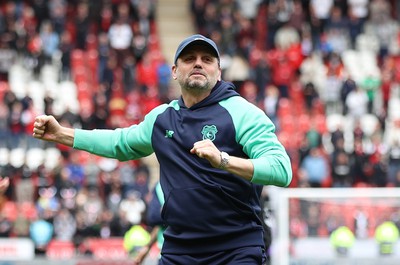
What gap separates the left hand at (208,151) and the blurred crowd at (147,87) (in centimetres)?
1603

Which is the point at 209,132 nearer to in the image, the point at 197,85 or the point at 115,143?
the point at 197,85

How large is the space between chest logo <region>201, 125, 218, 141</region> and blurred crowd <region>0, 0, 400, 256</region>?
1549 centimetres

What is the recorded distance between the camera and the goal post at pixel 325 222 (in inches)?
525

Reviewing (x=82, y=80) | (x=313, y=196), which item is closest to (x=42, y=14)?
(x=82, y=80)

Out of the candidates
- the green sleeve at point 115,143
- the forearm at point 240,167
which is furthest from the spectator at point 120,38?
the forearm at point 240,167

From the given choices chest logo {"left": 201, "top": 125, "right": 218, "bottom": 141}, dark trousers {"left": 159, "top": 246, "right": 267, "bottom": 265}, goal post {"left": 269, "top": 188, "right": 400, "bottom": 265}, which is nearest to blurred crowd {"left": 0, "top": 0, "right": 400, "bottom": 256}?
goal post {"left": 269, "top": 188, "right": 400, "bottom": 265}

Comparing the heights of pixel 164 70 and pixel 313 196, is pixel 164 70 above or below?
above

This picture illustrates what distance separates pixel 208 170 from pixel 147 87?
20815 millimetres

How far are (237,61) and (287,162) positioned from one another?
72.5 feet

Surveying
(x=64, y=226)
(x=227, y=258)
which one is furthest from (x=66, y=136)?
(x=64, y=226)

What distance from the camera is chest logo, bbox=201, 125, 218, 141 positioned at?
639 cm

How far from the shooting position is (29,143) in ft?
81.9

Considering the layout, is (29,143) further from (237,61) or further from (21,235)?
(237,61)

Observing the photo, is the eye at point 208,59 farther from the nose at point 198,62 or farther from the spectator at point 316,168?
the spectator at point 316,168
